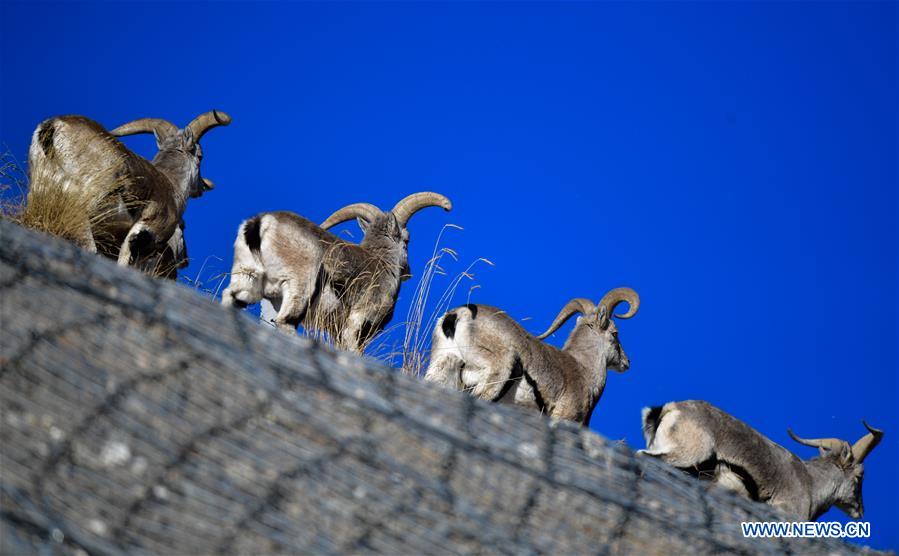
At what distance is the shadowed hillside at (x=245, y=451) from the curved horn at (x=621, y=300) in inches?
324

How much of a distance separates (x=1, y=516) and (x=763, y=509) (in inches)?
102

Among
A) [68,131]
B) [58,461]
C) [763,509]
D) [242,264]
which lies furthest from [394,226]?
[58,461]

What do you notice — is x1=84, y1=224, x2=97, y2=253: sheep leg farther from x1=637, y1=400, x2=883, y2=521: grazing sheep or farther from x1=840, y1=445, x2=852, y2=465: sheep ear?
x1=840, y1=445, x2=852, y2=465: sheep ear

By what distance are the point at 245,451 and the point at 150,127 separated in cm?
1003

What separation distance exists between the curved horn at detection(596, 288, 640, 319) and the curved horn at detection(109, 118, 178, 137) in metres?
5.29

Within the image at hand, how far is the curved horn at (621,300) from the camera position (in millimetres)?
11734

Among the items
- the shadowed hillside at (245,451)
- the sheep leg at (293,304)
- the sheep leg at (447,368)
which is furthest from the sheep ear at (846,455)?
the shadowed hillside at (245,451)

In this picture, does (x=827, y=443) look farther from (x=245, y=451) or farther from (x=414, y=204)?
(x=245, y=451)

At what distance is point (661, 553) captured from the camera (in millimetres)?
3295

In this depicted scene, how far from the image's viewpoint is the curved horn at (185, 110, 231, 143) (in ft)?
39.8

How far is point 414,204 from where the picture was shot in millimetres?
11984

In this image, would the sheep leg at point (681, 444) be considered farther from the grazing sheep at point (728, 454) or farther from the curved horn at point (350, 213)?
the curved horn at point (350, 213)

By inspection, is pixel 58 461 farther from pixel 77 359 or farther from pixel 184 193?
pixel 184 193

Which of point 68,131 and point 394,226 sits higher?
point 394,226
